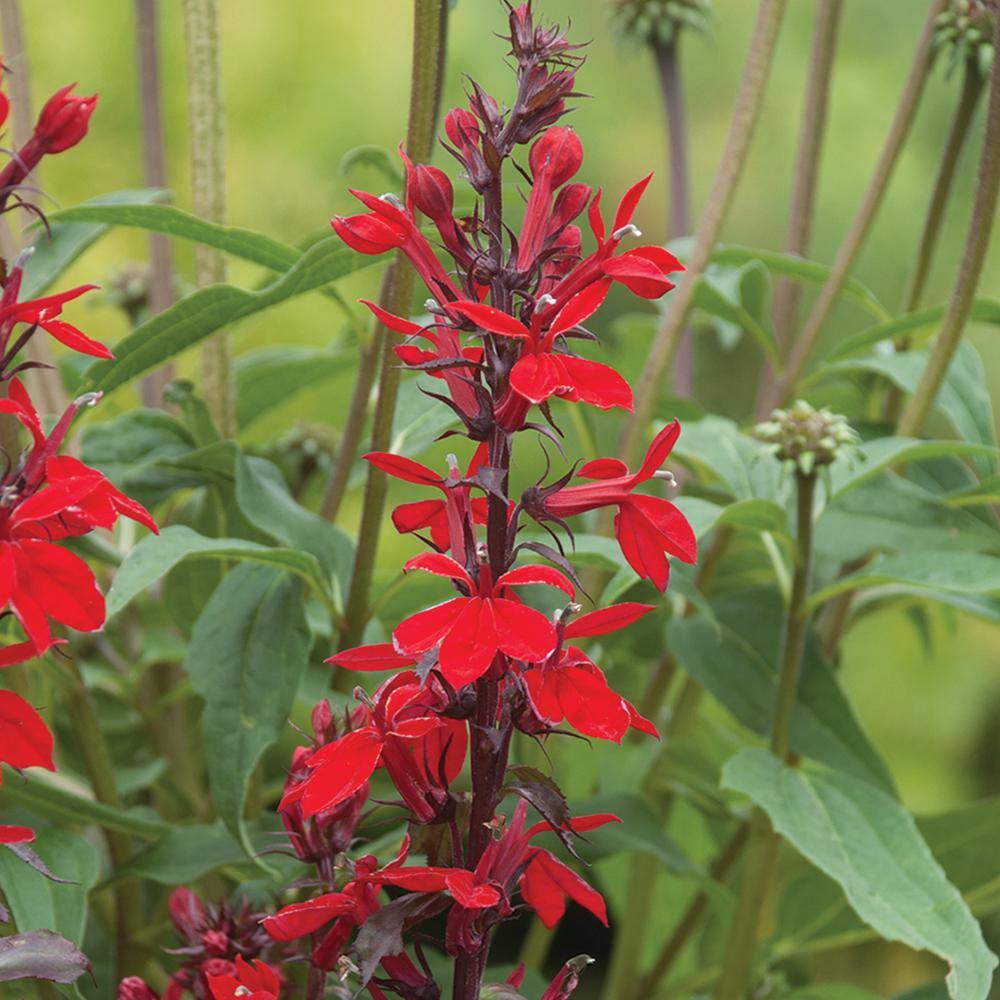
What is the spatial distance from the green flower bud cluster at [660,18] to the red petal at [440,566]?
0.53 meters

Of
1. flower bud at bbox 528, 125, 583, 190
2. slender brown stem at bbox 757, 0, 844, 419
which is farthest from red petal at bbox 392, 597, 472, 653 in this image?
slender brown stem at bbox 757, 0, 844, 419

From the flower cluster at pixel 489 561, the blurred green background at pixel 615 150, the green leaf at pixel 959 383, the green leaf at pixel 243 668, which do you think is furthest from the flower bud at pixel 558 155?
the blurred green background at pixel 615 150

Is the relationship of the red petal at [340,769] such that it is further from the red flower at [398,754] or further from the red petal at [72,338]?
the red petal at [72,338]

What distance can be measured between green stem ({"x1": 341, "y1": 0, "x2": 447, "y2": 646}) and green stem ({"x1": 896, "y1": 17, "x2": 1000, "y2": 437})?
0.20 m

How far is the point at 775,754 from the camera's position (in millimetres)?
535

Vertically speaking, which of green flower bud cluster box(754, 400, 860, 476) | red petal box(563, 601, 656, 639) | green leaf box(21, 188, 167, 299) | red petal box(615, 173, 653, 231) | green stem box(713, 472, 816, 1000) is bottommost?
green stem box(713, 472, 816, 1000)

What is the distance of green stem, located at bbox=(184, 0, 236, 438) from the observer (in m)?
0.57

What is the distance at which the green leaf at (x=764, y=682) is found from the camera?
0.54 m

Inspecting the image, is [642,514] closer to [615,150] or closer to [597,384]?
[597,384]

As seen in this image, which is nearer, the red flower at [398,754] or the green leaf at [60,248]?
the red flower at [398,754]

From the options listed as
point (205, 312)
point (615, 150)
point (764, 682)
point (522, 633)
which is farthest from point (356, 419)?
point (615, 150)

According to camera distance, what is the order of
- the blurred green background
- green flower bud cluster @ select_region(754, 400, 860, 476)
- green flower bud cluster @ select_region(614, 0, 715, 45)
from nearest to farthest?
green flower bud cluster @ select_region(754, 400, 860, 476), green flower bud cluster @ select_region(614, 0, 715, 45), the blurred green background

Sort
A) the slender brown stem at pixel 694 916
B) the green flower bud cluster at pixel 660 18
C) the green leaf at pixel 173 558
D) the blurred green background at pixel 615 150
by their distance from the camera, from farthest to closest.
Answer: the blurred green background at pixel 615 150
the green flower bud cluster at pixel 660 18
the slender brown stem at pixel 694 916
the green leaf at pixel 173 558

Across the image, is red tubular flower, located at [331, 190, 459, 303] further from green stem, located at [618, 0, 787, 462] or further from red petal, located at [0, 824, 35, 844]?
green stem, located at [618, 0, 787, 462]
